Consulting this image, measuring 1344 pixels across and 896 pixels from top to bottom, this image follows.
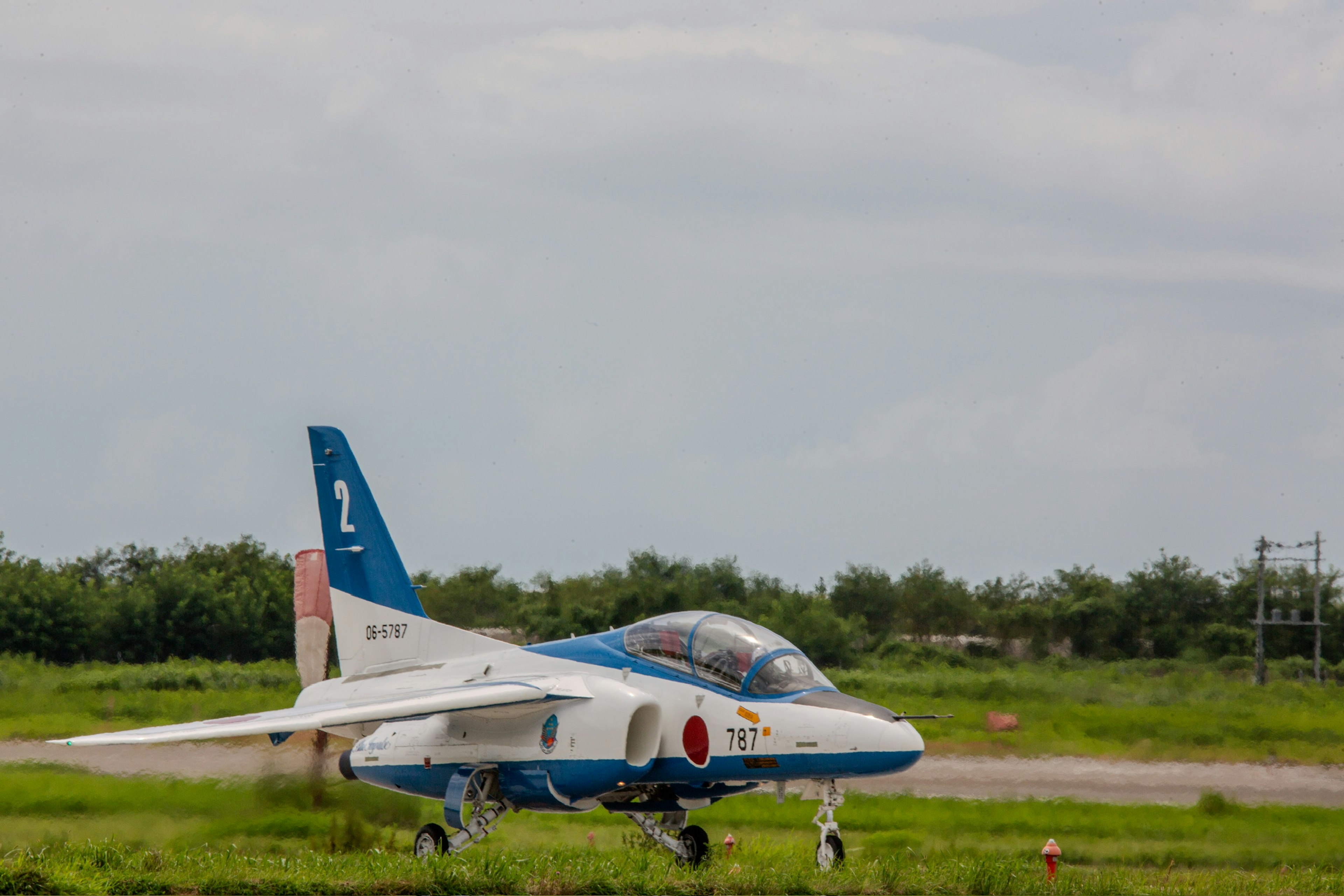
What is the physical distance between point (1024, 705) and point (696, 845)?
462 inches

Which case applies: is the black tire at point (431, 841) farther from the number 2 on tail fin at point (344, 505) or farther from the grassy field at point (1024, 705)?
the grassy field at point (1024, 705)

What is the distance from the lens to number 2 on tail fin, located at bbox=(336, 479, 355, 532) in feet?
52.9

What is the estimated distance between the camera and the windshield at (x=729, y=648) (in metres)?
12.9

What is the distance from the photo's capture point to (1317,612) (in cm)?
4000

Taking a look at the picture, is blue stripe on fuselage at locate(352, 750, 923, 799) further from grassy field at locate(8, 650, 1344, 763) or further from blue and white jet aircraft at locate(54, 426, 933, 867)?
grassy field at locate(8, 650, 1344, 763)

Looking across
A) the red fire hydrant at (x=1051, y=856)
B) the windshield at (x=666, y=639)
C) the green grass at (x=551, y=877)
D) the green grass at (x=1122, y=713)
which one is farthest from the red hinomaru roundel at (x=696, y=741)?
the green grass at (x=1122, y=713)

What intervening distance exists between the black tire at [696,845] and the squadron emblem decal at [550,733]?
1672 millimetres

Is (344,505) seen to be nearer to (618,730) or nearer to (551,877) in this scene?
(618,730)

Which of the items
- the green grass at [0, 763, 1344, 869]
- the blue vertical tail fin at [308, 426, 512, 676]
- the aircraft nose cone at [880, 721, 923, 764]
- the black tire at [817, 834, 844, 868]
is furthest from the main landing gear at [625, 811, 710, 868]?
the blue vertical tail fin at [308, 426, 512, 676]

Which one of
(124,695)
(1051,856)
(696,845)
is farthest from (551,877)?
(124,695)

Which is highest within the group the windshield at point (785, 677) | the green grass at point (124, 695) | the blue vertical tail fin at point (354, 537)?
the blue vertical tail fin at point (354, 537)

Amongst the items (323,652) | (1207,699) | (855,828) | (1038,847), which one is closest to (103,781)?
(323,652)

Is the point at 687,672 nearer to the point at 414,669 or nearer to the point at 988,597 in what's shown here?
the point at 414,669

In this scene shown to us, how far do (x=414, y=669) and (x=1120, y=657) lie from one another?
23749 millimetres
